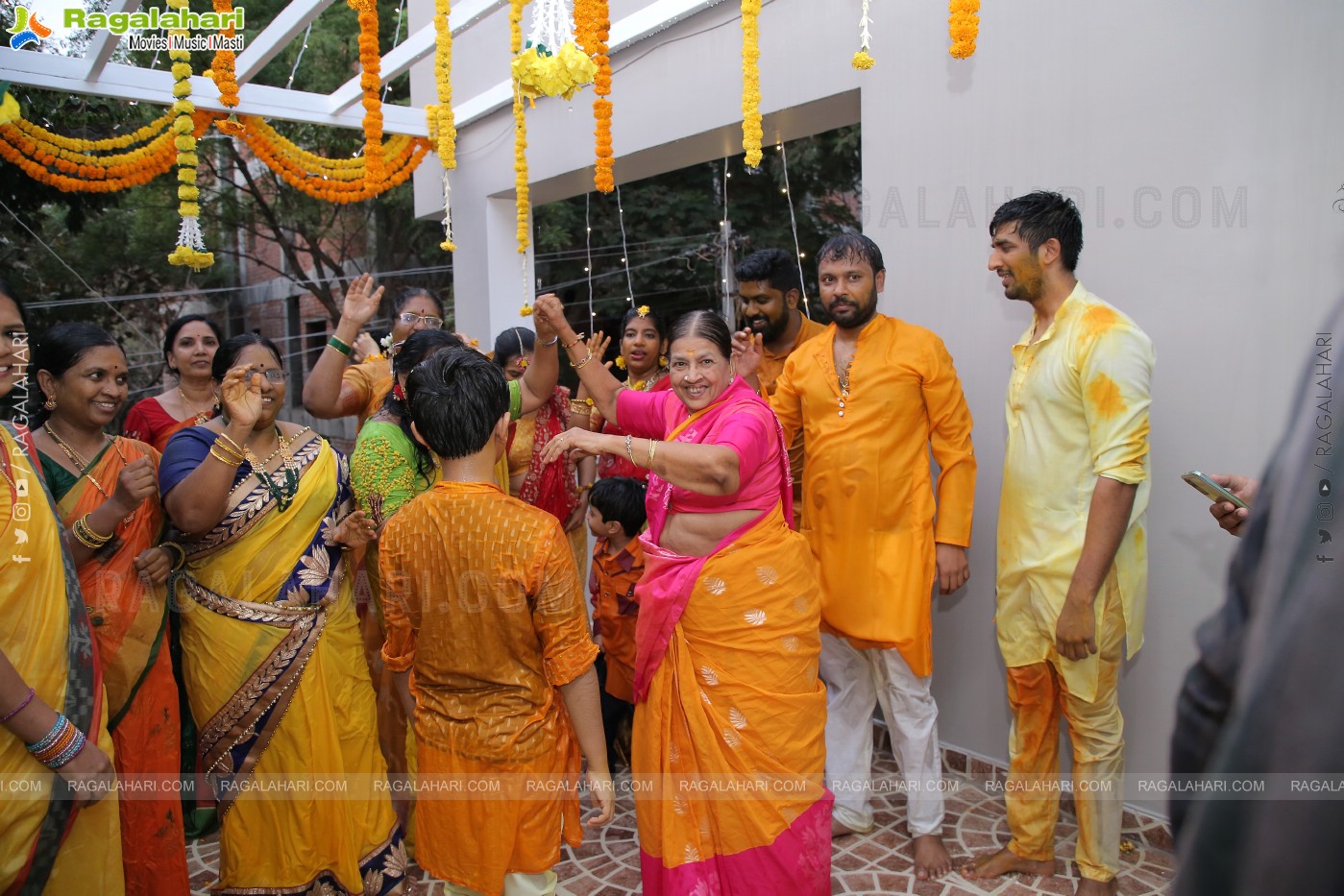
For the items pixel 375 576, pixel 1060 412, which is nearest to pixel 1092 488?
pixel 1060 412

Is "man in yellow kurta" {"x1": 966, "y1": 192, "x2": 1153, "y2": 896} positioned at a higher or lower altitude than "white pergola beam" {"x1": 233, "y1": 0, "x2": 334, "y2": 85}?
lower

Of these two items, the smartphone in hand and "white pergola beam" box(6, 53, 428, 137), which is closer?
the smartphone in hand

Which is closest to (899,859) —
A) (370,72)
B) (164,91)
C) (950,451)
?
(950,451)

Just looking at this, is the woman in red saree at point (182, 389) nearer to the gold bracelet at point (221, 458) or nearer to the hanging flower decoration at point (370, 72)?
the gold bracelet at point (221, 458)

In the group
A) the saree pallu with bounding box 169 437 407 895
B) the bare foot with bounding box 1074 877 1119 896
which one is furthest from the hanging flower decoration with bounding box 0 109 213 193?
the bare foot with bounding box 1074 877 1119 896

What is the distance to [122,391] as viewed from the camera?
268 cm

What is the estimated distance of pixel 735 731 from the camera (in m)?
2.48

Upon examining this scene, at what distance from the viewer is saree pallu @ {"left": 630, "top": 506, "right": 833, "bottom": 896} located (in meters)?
2.47

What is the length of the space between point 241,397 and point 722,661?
1.51 m

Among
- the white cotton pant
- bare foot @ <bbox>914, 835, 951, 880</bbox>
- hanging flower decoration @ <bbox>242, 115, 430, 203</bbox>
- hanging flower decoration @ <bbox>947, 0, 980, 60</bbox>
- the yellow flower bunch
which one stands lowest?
bare foot @ <bbox>914, 835, 951, 880</bbox>

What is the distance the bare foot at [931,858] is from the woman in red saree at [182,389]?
9.97 feet

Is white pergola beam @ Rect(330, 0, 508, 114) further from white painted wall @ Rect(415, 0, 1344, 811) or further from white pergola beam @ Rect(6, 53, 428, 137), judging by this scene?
white painted wall @ Rect(415, 0, 1344, 811)

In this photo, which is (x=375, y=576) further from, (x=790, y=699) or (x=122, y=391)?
(x=790, y=699)

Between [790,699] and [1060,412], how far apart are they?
118 centimetres
